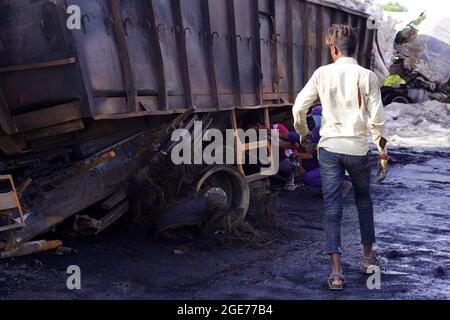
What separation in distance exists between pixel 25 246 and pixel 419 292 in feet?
9.07

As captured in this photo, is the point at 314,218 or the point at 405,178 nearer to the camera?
the point at 314,218

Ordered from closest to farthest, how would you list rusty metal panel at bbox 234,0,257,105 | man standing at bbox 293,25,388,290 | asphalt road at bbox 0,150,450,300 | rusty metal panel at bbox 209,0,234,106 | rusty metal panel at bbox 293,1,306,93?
asphalt road at bbox 0,150,450,300 → man standing at bbox 293,25,388,290 → rusty metal panel at bbox 209,0,234,106 → rusty metal panel at bbox 234,0,257,105 → rusty metal panel at bbox 293,1,306,93

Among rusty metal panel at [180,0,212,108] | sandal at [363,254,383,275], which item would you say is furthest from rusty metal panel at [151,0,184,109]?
sandal at [363,254,383,275]

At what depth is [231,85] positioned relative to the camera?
6.88 metres

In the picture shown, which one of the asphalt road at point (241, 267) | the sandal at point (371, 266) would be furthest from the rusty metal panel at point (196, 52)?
the sandal at point (371, 266)

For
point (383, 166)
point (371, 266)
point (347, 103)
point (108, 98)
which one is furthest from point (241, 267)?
point (108, 98)

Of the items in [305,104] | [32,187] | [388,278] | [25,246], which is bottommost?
[388,278]

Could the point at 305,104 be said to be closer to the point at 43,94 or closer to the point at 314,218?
the point at 43,94

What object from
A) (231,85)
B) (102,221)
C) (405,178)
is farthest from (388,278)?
(405,178)

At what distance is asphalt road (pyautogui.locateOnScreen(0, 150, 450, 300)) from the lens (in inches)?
160

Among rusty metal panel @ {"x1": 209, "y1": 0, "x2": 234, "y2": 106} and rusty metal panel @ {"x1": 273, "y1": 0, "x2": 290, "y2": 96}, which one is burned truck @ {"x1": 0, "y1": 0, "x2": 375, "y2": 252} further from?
rusty metal panel @ {"x1": 273, "y1": 0, "x2": 290, "y2": 96}

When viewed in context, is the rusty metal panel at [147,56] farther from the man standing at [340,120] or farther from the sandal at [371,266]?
the sandal at [371,266]

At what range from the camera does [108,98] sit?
4.89m

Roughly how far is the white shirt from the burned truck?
1635mm
